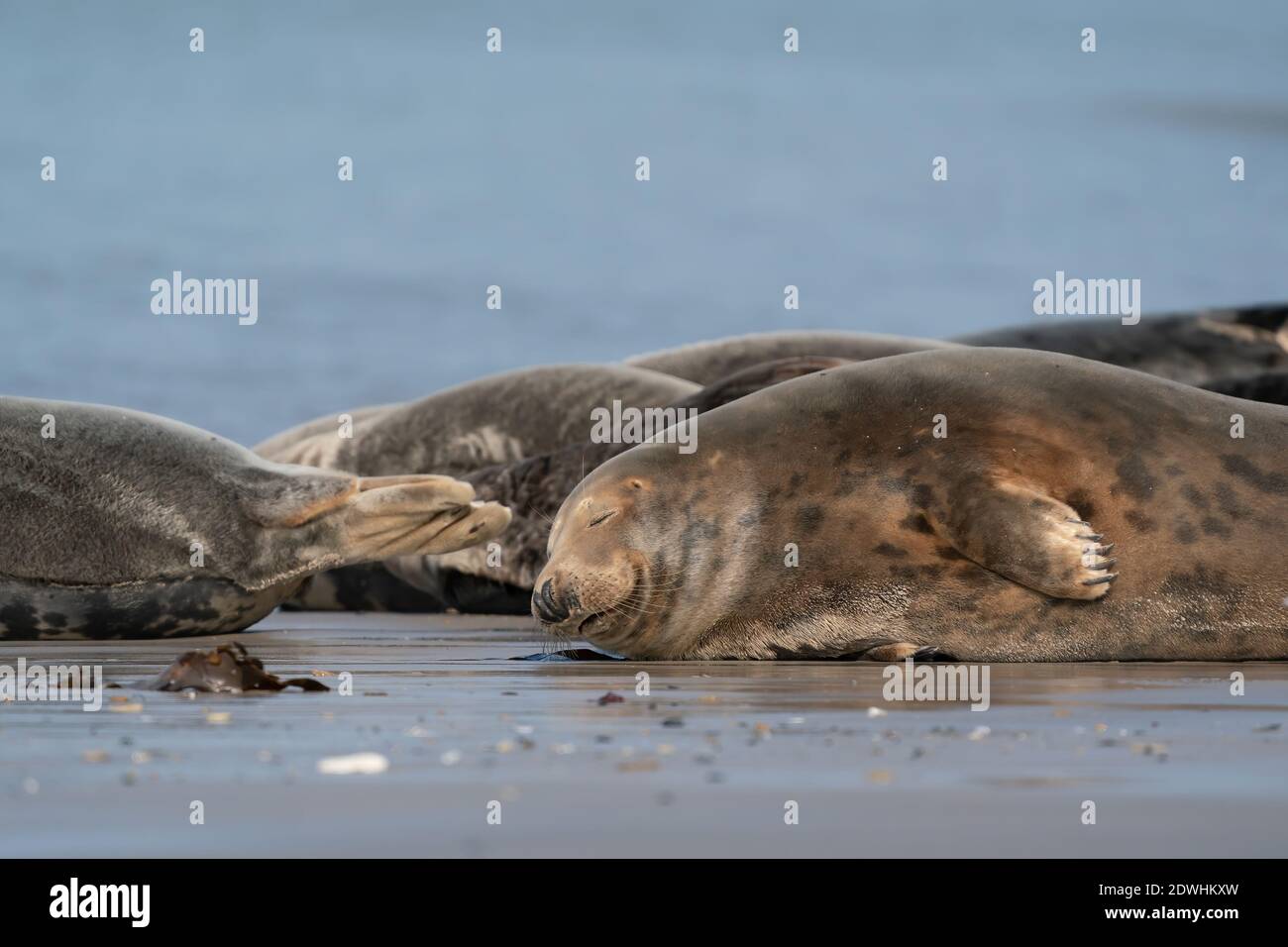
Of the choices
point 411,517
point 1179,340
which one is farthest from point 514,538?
point 1179,340

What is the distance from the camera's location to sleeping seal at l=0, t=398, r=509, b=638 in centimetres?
672

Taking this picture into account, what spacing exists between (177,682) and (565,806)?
2.06 metres

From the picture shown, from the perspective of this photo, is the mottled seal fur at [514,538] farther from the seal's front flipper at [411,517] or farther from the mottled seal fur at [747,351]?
the mottled seal fur at [747,351]

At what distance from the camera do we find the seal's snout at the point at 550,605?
5.70 meters

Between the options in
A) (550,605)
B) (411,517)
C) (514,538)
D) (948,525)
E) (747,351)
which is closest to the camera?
(948,525)

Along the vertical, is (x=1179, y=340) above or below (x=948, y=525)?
above

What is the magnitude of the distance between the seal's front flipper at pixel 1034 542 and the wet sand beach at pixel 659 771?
52 cm

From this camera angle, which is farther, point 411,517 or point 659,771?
point 411,517

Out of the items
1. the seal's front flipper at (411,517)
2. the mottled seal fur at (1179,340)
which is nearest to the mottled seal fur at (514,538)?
the seal's front flipper at (411,517)

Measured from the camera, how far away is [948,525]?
5531mm

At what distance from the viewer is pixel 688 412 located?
8.70 metres

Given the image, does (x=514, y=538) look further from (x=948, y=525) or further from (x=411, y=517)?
(x=948, y=525)

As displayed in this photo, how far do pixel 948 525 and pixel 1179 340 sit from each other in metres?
10.5
